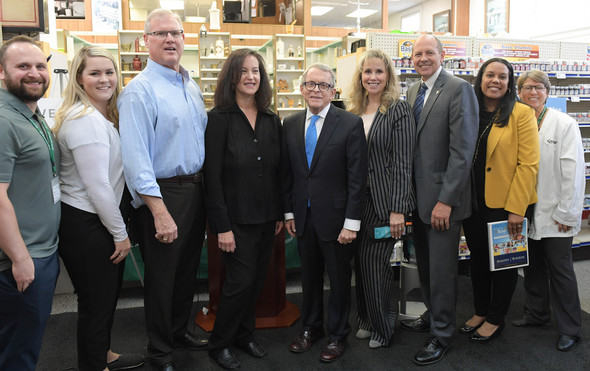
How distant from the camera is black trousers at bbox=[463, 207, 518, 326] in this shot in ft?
9.07

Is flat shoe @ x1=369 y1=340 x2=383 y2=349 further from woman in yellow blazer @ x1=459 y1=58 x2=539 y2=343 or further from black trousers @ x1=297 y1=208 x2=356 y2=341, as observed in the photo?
woman in yellow blazer @ x1=459 y1=58 x2=539 y2=343

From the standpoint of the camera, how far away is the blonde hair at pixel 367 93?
8.39 feet

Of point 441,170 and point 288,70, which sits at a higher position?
point 288,70

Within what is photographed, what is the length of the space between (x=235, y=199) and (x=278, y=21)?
12.2 metres

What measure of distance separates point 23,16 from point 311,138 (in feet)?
8.04

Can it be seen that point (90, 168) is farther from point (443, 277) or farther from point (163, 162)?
point (443, 277)

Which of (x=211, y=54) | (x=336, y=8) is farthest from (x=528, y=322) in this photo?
(x=336, y=8)

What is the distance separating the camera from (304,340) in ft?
9.04

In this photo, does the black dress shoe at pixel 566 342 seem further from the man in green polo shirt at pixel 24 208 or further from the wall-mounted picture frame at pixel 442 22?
the wall-mounted picture frame at pixel 442 22

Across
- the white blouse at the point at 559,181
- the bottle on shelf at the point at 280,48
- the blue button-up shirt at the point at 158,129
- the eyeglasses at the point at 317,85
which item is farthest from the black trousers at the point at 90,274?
the bottle on shelf at the point at 280,48

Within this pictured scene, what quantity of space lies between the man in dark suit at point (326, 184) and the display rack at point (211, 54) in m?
8.32

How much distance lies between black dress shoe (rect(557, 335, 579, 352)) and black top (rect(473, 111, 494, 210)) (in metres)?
0.98

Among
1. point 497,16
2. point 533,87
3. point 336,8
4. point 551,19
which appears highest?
point 336,8

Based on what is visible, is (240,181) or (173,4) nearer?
(240,181)
